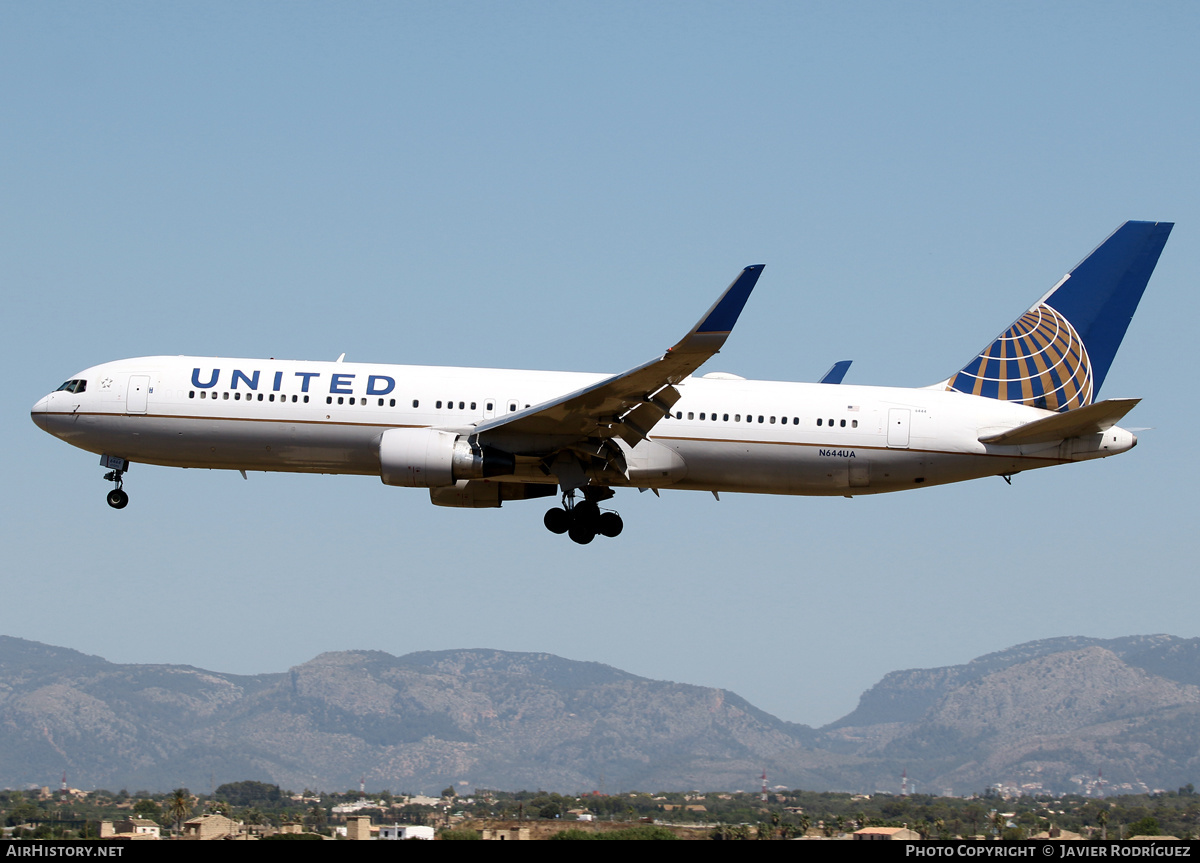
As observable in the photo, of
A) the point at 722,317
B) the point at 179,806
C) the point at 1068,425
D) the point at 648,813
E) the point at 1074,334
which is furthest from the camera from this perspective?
the point at 1074,334

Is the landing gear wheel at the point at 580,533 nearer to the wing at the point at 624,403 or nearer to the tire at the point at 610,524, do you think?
the tire at the point at 610,524

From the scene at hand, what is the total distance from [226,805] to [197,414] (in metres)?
11.0

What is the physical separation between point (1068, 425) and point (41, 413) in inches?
1065

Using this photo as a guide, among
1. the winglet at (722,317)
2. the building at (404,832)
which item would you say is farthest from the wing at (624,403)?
the building at (404,832)

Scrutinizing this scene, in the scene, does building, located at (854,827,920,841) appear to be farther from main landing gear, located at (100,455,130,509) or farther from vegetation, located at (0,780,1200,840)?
main landing gear, located at (100,455,130,509)

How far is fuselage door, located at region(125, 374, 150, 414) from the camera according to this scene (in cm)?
3306

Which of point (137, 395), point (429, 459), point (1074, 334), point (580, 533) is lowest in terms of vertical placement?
point (580, 533)

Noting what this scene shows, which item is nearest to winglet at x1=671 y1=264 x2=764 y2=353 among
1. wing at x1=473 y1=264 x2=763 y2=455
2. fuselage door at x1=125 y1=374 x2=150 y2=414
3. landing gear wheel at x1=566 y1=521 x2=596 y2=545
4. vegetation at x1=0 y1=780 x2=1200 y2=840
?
wing at x1=473 y1=264 x2=763 y2=455

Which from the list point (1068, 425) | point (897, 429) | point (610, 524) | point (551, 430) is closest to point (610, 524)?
point (610, 524)

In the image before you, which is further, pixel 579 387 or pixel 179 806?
pixel 579 387

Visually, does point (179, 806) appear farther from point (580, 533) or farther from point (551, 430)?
point (551, 430)

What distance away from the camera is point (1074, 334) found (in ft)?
117

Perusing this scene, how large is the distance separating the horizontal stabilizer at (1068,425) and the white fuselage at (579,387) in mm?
249

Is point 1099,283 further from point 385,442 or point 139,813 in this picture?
point 139,813
